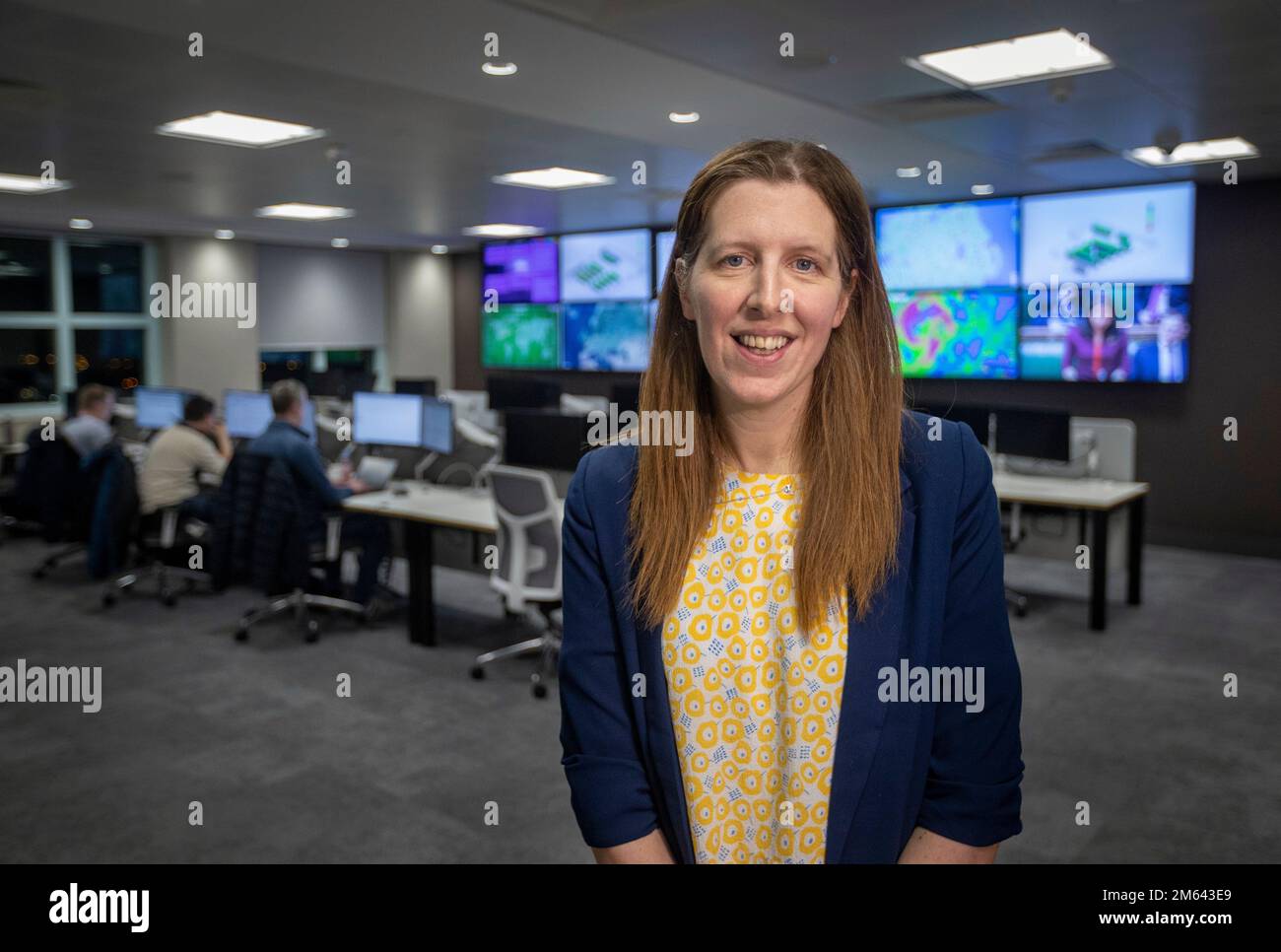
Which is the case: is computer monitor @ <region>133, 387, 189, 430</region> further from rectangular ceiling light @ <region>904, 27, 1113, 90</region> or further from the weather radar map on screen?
rectangular ceiling light @ <region>904, 27, 1113, 90</region>

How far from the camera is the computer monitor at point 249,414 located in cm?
784

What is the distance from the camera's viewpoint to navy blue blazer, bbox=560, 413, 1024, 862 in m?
1.12

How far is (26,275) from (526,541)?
8.18 metres

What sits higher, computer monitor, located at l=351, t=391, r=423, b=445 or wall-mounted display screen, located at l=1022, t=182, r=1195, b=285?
wall-mounted display screen, located at l=1022, t=182, r=1195, b=285

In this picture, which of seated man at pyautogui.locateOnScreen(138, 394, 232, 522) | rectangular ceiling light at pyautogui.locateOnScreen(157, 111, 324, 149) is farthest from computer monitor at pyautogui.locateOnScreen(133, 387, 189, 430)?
rectangular ceiling light at pyautogui.locateOnScreen(157, 111, 324, 149)

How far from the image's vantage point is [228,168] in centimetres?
688

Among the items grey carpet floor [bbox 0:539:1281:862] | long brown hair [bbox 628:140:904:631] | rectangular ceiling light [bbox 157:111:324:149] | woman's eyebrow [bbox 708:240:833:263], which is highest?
rectangular ceiling light [bbox 157:111:324:149]

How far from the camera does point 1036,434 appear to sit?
6.47 meters

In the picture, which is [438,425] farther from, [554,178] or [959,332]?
[959,332]

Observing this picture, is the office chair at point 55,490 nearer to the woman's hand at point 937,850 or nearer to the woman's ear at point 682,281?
the woman's ear at point 682,281

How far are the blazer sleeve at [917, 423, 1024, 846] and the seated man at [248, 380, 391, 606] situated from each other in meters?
4.95

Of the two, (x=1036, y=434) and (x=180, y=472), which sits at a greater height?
(x=1036, y=434)

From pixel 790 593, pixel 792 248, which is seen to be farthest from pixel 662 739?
pixel 792 248

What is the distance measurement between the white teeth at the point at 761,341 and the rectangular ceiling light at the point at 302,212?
27.3ft
